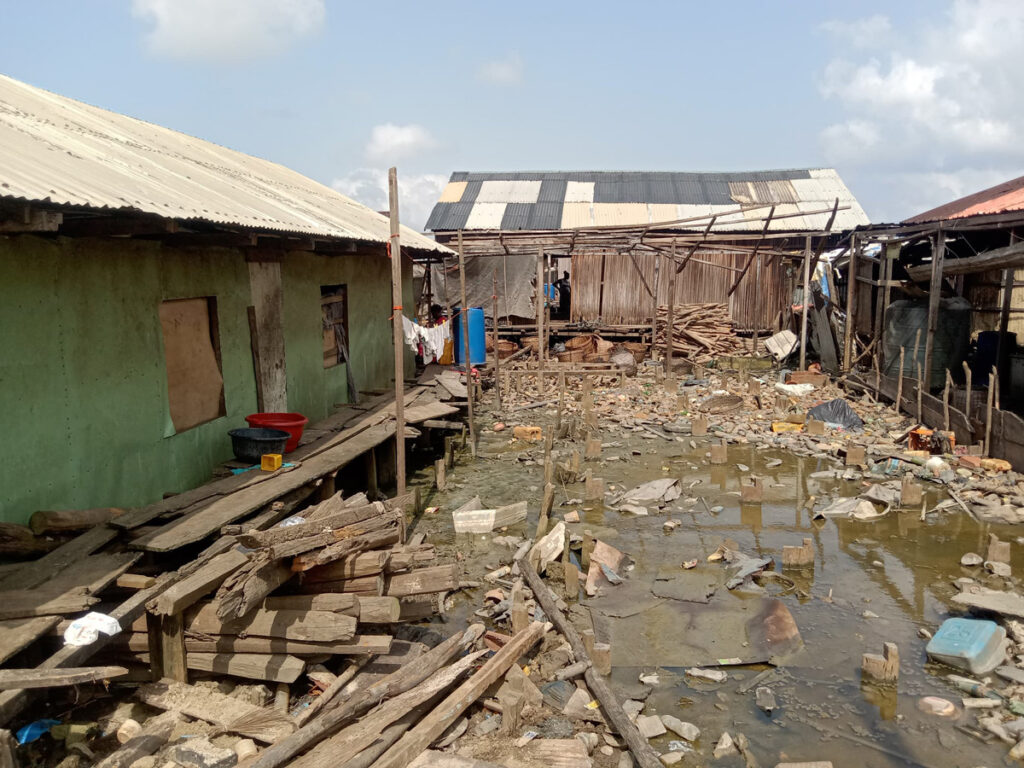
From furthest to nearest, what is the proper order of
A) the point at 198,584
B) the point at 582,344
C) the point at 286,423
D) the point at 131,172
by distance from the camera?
the point at 582,344 < the point at 286,423 < the point at 131,172 < the point at 198,584

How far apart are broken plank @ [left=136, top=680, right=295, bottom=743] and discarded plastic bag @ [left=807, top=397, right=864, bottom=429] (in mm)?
12119

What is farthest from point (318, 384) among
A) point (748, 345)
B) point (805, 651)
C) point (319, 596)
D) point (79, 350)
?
point (748, 345)

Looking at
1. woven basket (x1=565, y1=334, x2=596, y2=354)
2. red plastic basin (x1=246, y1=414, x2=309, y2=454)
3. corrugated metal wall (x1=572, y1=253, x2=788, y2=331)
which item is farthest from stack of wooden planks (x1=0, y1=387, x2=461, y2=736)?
corrugated metal wall (x1=572, y1=253, x2=788, y2=331)

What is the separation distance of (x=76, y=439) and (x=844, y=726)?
6.81m

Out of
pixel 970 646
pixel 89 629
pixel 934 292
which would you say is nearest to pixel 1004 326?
pixel 934 292

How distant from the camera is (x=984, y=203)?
1645cm

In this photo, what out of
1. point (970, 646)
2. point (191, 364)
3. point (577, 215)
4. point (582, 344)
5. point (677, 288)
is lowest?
point (970, 646)

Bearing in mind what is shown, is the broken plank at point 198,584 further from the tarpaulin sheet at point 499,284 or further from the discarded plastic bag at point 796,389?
the tarpaulin sheet at point 499,284

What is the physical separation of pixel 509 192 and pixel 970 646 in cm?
2584

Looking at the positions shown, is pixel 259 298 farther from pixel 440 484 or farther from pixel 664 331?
pixel 664 331

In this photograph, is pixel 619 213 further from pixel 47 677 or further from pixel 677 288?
pixel 47 677

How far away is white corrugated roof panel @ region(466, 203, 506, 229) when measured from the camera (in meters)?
27.0

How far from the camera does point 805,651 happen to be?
6293 mm

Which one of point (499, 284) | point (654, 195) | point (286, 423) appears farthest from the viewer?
point (654, 195)
